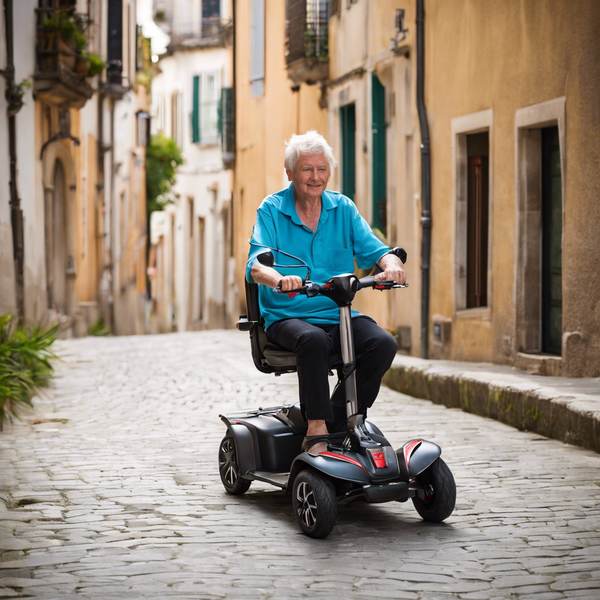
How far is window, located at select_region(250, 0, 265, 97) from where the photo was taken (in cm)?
2167

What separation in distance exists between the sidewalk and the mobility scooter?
220cm

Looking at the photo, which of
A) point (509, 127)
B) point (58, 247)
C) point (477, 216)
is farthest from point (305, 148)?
point (58, 247)

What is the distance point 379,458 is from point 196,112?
86.8ft

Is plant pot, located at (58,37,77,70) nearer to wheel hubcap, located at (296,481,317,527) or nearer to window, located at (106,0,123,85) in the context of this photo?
window, located at (106,0,123,85)

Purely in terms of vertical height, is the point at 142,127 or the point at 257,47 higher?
the point at 257,47

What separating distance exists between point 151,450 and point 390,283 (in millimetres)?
2802

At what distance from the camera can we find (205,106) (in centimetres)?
3053

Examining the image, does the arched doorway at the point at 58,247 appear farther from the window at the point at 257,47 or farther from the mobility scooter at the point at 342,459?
the mobility scooter at the point at 342,459

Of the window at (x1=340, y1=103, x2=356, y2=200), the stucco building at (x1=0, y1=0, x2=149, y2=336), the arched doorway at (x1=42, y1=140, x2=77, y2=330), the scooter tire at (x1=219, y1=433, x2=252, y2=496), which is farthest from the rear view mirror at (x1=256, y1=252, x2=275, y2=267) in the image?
the arched doorway at (x1=42, y1=140, x2=77, y2=330)

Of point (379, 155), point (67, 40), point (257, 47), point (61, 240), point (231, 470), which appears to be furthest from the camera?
point (257, 47)

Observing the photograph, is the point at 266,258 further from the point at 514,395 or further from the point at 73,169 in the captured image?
the point at 73,169

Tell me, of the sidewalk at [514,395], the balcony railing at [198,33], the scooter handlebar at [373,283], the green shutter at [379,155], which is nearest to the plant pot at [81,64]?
the green shutter at [379,155]

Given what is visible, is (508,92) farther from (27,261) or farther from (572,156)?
(27,261)

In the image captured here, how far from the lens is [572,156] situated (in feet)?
30.5
